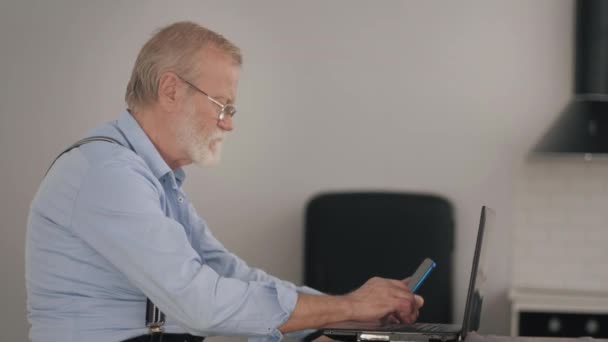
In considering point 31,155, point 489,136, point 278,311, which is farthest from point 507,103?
point 278,311

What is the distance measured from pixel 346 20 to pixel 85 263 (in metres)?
2.23

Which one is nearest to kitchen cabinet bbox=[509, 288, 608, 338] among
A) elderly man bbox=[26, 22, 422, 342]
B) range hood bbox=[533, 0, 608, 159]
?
range hood bbox=[533, 0, 608, 159]

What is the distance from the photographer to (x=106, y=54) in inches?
161

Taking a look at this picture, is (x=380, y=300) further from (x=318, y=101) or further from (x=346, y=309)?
(x=318, y=101)

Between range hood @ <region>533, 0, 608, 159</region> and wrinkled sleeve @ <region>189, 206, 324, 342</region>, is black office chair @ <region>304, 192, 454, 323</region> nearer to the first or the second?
range hood @ <region>533, 0, 608, 159</region>

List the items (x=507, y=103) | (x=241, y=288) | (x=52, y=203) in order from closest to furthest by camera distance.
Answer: (x=241, y=288) → (x=52, y=203) → (x=507, y=103)

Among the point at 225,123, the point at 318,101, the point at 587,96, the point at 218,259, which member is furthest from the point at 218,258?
the point at 587,96

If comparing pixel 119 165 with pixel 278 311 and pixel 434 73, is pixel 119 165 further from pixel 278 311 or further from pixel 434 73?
pixel 434 73

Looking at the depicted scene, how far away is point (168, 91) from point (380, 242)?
1708 millimetres

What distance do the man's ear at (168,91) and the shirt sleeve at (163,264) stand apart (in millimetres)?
341

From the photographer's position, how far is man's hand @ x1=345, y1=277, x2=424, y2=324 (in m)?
1.98

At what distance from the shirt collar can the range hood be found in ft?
6.15

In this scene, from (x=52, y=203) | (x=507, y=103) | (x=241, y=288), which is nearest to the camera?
(x=241, y=288)

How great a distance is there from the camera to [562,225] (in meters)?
3.96
